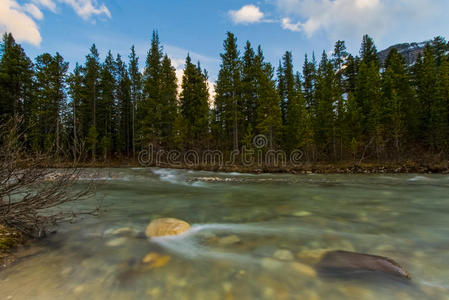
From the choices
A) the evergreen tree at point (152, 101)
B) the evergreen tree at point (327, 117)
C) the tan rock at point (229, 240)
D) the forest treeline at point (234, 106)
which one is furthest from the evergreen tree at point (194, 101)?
the tan rock at point (229, 240)

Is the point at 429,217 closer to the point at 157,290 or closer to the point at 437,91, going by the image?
the point at 157,290

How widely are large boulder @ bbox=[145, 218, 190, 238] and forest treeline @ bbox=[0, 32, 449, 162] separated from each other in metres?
19.1

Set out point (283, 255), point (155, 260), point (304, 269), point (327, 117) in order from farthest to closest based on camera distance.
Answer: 1. point (327, 117)
2. point (283, 255)
3. point (155, 260)
4. point (304, 269)

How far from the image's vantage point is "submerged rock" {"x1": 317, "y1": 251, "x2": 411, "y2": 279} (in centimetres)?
220

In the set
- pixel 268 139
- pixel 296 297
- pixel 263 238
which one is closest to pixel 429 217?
pixel 263 238

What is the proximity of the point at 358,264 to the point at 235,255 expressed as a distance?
4.64 ft

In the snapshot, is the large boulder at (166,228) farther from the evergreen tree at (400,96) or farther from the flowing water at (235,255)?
the evergreen tree at (400,96)

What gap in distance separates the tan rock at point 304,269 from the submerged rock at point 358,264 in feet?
0.36

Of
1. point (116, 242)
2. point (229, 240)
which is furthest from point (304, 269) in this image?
point (116, 242)

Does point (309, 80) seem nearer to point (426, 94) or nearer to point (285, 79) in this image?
point (285, 79)

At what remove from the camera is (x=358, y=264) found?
7.58ft

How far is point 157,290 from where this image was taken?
1974 mm

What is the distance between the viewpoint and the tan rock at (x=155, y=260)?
2439 mm

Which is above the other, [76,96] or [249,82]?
[249,82]
